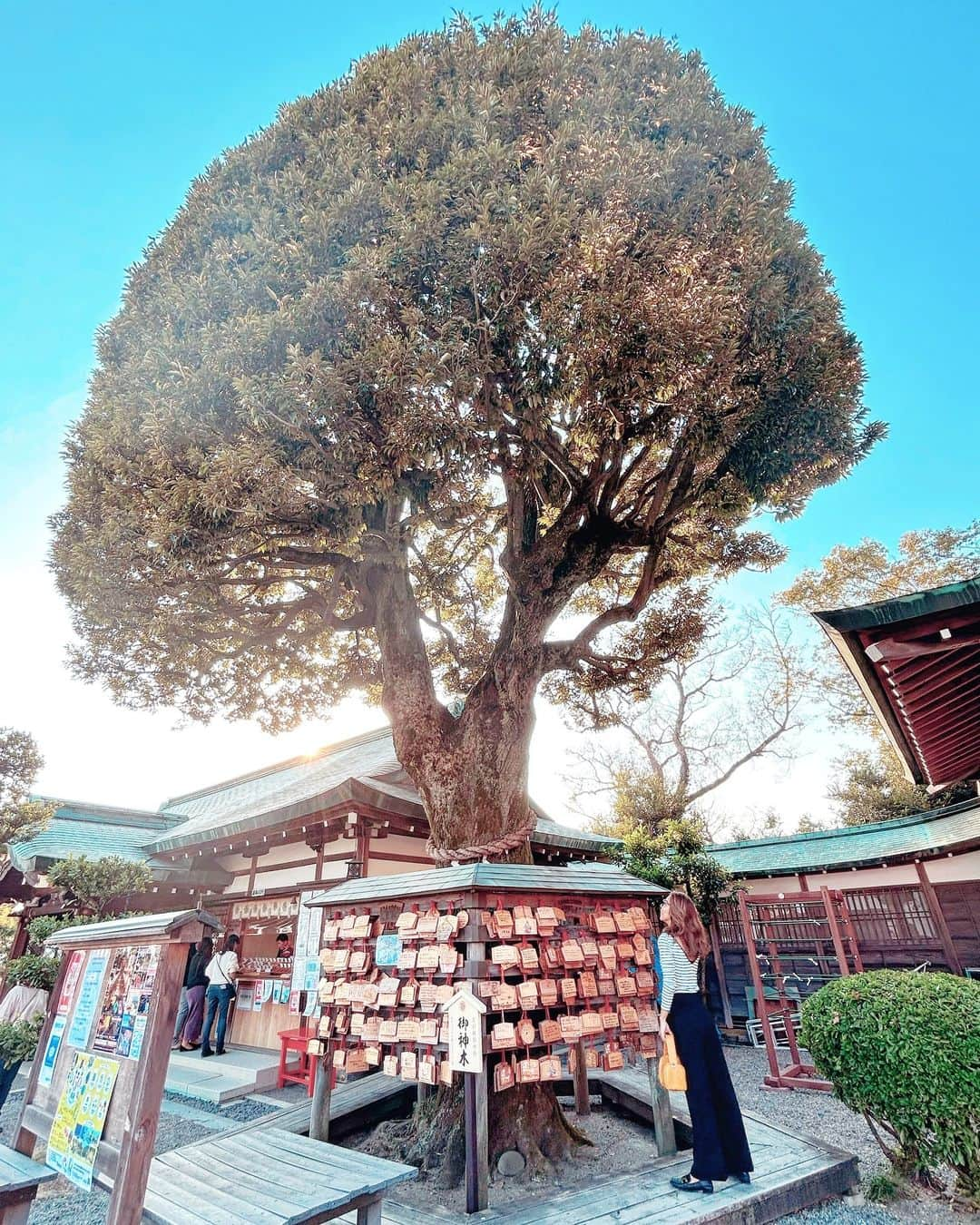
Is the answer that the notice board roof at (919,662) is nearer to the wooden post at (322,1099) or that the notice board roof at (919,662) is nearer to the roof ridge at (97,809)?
the wooden post at (322,1099)

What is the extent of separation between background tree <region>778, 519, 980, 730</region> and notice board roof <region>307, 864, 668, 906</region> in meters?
12.7

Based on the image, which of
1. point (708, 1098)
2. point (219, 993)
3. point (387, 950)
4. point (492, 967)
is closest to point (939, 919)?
point (708, 1098)

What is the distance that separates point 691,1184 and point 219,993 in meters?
7.82

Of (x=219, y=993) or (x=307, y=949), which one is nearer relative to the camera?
(x=307, y=949)

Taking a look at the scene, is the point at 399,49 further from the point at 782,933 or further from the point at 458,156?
the point at 782,933

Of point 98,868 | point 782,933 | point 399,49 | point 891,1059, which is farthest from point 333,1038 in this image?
point 782,933

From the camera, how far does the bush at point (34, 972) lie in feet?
19.9

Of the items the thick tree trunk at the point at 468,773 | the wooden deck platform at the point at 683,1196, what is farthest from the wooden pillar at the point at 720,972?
the thick tree trunk at the point at 468,773

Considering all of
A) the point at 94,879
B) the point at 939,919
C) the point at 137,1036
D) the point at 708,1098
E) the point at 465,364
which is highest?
the point at 465,364

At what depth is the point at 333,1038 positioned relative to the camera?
178 inches

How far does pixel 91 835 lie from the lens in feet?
41.4

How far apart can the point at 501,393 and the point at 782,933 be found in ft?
40.1

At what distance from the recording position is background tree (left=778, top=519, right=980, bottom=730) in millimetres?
15820

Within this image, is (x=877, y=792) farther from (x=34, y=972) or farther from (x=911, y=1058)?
(x=34, y=972)
